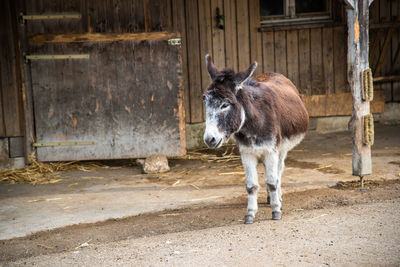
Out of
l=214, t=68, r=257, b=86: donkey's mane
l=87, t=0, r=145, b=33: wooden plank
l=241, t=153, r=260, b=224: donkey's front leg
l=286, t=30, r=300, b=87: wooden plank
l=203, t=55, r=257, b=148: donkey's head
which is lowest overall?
l=241, t=153, r=260, b=224: donkey's front leg

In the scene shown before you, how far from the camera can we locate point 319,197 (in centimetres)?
536

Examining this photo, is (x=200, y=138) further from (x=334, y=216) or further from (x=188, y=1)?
(x=334, y=216)

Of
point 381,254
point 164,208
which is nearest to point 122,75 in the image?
point 164,208

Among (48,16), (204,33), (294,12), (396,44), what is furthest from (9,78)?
(396,44)

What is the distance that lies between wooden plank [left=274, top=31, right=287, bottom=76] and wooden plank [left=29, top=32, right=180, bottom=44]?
2571 mm

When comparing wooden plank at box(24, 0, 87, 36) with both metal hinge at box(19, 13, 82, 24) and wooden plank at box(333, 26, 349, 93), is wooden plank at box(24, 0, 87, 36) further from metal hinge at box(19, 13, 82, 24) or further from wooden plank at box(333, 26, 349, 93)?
wooden plank at box(333, 26, 349, 93)

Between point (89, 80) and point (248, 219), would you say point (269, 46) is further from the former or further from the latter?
point (248, 219)

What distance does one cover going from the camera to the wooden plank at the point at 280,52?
9.00 m

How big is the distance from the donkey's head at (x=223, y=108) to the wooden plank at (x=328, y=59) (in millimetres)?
5116

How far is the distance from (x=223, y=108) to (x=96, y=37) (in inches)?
145

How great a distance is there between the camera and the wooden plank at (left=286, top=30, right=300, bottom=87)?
901 cm

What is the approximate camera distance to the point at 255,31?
891 cm

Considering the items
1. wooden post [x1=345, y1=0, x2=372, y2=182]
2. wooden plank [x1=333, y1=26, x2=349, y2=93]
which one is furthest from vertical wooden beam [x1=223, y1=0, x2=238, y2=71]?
wooden post [x1=345, y1=0, x2=372, y2=182]

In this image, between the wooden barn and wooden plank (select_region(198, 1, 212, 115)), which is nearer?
the wooden barn
